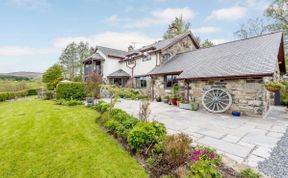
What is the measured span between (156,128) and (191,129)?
6.40 feet

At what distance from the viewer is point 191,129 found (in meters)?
5.32

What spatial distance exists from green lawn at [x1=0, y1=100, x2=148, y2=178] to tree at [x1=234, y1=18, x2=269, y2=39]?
2426 centimetres

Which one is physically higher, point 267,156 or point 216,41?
point 216,41

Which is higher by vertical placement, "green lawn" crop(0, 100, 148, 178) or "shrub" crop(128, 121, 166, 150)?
"shrub" crop(128, 121, 166, 150)

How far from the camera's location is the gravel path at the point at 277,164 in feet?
8.86

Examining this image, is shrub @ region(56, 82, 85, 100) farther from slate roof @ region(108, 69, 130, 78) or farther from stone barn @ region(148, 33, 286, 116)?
stone barn @ region(148, 33, 286, 116)

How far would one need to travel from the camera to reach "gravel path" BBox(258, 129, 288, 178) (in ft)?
8.86

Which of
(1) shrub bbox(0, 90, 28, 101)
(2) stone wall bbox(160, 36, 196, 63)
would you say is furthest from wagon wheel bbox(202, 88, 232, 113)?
(1) shrub bbox(0, 90, 28, 101)

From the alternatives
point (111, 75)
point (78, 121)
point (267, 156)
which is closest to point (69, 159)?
point (78, 121)

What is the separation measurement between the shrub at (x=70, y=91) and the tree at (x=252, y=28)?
23862 mm

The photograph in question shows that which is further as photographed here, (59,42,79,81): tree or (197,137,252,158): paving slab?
(59,42,79,81): tree

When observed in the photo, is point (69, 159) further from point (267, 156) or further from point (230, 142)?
point (267, 156)

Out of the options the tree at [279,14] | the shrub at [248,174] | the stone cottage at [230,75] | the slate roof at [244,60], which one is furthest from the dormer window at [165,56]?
the tree at [279,14]

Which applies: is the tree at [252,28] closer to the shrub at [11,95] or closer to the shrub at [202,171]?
the shrub at [202,171]
